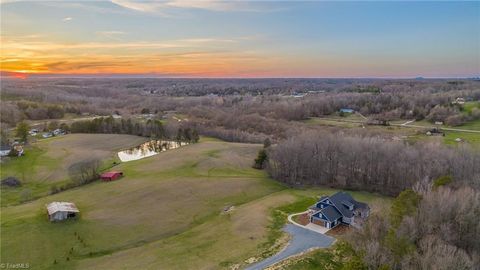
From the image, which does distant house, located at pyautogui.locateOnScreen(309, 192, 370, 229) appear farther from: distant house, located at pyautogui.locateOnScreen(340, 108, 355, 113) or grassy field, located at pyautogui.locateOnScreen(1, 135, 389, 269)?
distant house, located at pyautogui.locateOnScreen(340, 108, 355, 113)

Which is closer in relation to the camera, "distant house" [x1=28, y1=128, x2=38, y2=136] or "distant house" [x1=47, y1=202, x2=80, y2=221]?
"distant house" [x1=47, y1=202, x2=80, y2=221]

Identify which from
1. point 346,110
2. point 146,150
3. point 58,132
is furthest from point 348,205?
point 346,110

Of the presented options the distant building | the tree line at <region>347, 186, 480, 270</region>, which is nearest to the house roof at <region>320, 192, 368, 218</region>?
the tree line at <region>347, 186, 480, 270</region>

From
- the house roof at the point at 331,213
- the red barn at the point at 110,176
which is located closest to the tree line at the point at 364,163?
the house roof at the point at 331,213

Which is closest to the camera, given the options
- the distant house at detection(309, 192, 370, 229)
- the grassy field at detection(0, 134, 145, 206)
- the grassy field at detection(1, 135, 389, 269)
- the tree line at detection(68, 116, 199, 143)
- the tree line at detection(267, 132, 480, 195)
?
the grassy field at detection(1, 135, 389, 269)

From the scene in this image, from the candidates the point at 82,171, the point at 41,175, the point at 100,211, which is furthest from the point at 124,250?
the point at 41,175

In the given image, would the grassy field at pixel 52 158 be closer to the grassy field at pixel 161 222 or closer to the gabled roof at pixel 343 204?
the grassy field at pixel 161 222

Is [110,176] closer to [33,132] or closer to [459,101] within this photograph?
[33,132]
